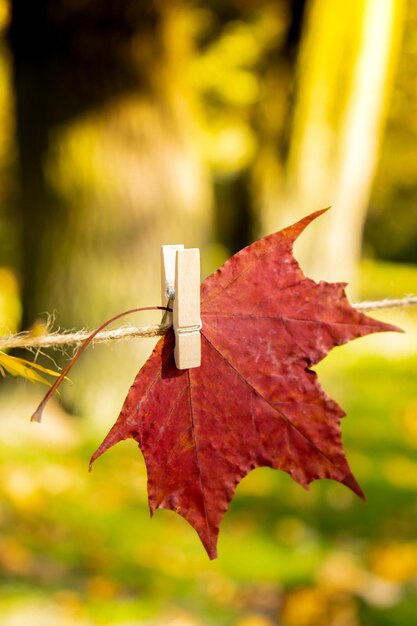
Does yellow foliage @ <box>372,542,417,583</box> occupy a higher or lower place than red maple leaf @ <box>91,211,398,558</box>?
lower

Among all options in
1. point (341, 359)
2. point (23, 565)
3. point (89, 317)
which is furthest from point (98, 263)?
point (341, 359)

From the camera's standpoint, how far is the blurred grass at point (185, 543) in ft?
8.55

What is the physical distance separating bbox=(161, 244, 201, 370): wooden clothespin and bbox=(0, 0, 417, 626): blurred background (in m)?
1.13

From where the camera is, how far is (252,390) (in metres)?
0.86

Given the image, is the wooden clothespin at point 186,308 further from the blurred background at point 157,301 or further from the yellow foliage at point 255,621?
the yellow foliage at point 255,621

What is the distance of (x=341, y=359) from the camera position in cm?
534

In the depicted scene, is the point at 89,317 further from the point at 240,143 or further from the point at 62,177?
the point at 240,143

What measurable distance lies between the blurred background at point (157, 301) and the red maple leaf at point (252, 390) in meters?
1.11

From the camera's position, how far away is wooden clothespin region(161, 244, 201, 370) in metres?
0.78

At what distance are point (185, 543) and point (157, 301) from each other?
4.42 ft

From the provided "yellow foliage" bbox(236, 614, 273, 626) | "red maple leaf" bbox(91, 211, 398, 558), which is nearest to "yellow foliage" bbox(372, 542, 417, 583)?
"yellow foliage" bbox(236, 614, 273, 626)

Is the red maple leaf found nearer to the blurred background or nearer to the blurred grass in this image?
the blurred background

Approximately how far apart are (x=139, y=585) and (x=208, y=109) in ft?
25.3

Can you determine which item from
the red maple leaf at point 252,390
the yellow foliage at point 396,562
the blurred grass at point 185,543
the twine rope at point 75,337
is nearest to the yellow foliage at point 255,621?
the blurred grass at point 185,543
